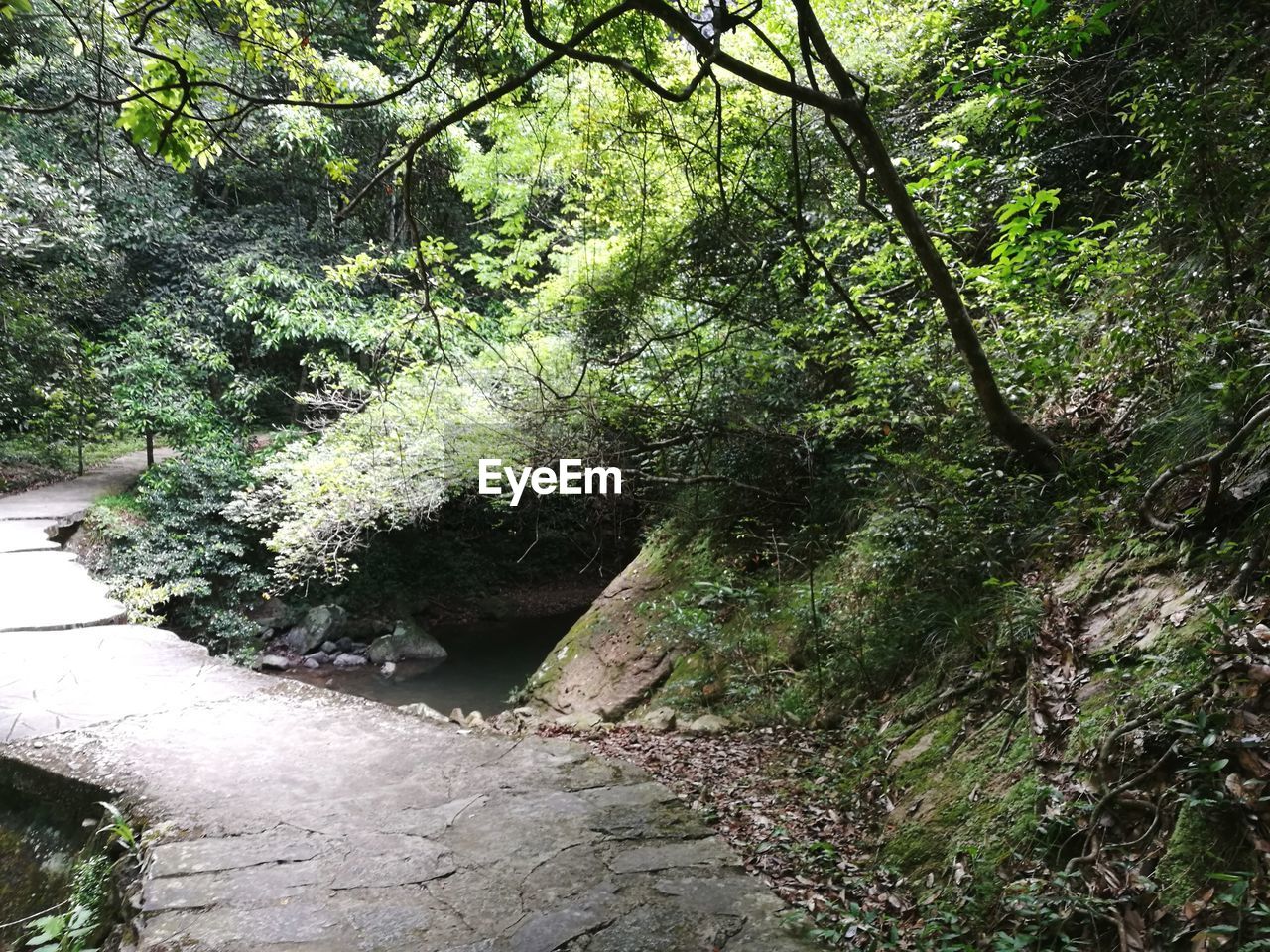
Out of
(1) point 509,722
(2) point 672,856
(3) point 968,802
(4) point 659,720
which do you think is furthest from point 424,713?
(3) point 968,802

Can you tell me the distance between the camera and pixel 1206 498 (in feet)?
7.89

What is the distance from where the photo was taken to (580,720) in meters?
5.54

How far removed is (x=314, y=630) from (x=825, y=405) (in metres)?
8.70

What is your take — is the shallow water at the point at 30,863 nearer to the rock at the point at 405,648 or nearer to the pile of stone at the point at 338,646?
the pile of stone at the point at 338,646

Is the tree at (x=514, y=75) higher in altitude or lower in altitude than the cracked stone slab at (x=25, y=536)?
higher

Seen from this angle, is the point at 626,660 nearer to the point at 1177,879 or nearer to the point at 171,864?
the point at 171,864

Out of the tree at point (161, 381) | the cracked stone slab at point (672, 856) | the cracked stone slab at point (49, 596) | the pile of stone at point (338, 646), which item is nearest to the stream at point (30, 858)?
the cracked stone slab at point (49, 596)

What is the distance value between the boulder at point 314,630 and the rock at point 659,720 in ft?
24.5

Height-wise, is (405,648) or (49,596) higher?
(49,596)

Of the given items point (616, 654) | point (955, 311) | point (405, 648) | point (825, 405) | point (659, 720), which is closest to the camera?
point (955, 311)

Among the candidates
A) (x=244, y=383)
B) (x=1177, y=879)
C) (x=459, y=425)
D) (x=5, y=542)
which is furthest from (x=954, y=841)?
(x=244, y=383)

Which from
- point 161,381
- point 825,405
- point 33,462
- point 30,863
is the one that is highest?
point 161,381

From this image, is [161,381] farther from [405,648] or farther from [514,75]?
[514,75]

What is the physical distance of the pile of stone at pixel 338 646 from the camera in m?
10.6
